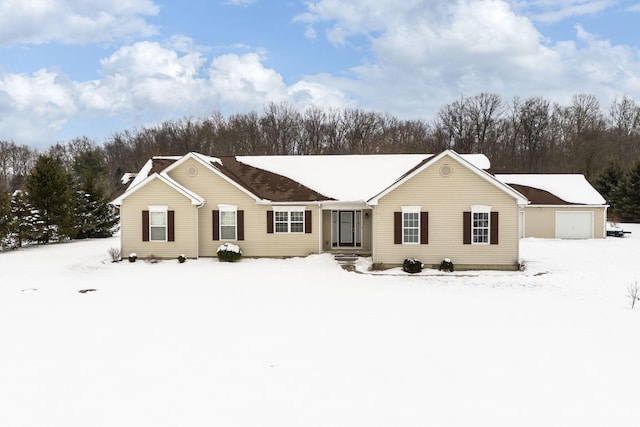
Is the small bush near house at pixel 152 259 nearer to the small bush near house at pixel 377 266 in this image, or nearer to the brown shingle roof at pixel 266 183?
the brown shingle roof at pixel 266 183

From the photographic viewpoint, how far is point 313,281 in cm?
1748

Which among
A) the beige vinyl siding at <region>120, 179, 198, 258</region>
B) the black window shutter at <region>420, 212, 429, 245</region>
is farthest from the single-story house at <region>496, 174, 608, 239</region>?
the beige vinyl siding at <region>120, 179, 198, 258</region>

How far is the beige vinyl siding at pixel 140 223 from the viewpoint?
2170 centimetres

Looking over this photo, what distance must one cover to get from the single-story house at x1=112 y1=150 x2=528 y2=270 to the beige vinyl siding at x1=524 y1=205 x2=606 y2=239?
868cm

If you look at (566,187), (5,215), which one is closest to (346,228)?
(566,187)

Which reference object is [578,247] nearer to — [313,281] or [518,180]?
[518,180]

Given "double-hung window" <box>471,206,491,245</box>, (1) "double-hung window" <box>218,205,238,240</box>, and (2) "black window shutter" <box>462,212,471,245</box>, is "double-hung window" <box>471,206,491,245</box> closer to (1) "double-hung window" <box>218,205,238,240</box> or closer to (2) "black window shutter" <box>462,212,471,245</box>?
(2) "black window shutter" <box>462,212,471,245</box>

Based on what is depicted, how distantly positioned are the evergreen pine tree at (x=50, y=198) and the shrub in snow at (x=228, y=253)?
45.0ft

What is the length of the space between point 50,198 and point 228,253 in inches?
573

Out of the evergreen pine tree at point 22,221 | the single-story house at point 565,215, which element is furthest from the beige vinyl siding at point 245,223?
the single-story house at point 565,215

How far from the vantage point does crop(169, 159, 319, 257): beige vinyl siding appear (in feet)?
73.0

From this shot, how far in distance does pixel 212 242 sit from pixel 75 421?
16.0 meters

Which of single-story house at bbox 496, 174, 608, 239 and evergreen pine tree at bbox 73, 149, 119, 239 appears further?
evergreen pine tree at bbox 73, 149, 119, 239

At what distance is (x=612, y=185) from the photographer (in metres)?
42.2
